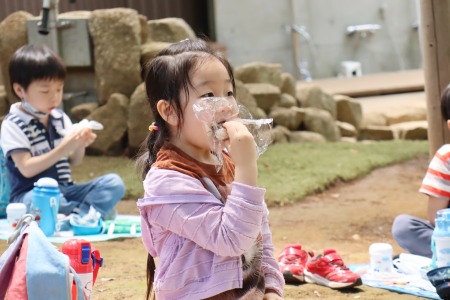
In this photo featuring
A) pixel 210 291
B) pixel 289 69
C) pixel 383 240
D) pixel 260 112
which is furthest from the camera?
pixel 289 69

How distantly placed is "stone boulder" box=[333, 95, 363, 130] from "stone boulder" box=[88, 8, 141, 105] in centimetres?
376

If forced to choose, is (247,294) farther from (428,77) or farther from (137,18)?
(137,18)

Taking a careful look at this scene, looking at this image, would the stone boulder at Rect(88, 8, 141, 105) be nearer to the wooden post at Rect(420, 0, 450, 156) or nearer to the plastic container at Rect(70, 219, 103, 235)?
the plastic container at Rect(70, 219, 103, 235)

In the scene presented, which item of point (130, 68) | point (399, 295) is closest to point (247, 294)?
point (399, 295)

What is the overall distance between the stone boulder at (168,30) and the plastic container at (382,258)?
5.11m

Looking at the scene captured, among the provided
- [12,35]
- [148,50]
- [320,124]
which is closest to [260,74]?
[320,124]

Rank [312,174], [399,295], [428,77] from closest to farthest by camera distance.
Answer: [399,295]
[428,77]
[312,174]

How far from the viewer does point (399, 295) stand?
3967 millimetres

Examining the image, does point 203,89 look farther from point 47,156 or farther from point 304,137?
point 304,137

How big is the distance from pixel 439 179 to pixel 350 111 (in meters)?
7.26

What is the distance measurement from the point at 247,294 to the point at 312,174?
5128 mm

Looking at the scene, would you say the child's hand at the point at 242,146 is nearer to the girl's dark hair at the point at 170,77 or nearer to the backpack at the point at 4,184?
the girl's dark hair at the point at 170,77

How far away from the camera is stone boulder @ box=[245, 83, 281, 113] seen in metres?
10.2

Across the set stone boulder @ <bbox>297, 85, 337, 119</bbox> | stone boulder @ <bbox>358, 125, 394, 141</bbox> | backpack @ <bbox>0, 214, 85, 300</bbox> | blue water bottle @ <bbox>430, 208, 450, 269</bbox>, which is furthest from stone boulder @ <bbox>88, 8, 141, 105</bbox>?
backpack @ <bbox>0, 214, 85, 300</bbox>
